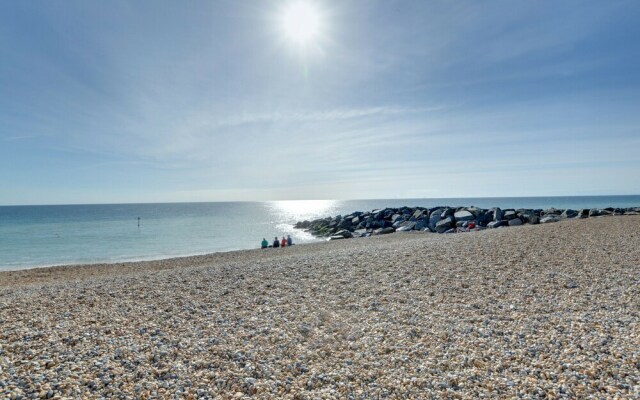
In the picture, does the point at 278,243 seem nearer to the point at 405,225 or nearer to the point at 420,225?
the point at 405,225

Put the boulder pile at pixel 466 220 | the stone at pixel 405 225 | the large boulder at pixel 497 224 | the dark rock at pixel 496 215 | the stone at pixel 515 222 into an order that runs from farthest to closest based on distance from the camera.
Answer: the stone at pixel 405 225, the dark rock at pixel 496 215, the boulder pile at pixel 466 220, the stone at pixel 515 222, the large boulder at pixel 497 224

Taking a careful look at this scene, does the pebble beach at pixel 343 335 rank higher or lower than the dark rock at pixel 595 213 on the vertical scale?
lower

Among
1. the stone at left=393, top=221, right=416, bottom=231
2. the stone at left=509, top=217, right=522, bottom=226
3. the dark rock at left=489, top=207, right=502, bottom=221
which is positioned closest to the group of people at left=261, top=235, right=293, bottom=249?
the stone at left=393, top=221, right=416, bottom=231

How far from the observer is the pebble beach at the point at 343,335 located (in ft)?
13.1

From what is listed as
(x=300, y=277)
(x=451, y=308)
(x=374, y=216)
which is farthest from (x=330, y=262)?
(x=374, y=216)

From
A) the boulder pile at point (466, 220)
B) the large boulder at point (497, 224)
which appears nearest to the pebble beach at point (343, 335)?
the large boulder at point (497, 224)

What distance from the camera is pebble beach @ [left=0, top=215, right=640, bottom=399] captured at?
4.00 m

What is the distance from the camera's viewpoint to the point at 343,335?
5480 mm

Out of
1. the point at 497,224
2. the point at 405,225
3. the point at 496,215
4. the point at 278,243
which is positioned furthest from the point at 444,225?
the point at 278,243

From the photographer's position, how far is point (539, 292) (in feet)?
24.0

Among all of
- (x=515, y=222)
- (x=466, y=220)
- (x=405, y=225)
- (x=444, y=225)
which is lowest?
(x=405, y=225)

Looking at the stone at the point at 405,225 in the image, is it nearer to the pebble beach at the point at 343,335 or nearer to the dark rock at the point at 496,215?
the dark rock at the point at 496,215

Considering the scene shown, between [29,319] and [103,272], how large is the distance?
11668 mm

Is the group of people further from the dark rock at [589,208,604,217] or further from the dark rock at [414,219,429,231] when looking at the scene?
the dark rock at [589,208,604,217]
